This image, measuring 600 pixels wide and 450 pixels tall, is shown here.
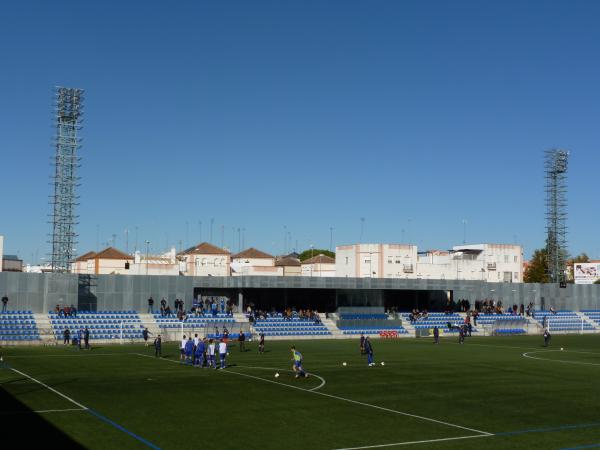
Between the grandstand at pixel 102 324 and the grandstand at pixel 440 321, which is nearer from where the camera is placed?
the grandstand at pixel 102 324

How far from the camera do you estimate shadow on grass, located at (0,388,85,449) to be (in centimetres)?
2288

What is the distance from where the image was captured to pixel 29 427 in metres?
25.0

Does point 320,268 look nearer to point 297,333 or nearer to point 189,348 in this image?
point 297,333

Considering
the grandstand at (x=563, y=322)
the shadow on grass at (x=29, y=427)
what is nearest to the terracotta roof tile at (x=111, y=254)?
the grandstand at (x=563, y=322)

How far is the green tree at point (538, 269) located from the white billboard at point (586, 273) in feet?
144

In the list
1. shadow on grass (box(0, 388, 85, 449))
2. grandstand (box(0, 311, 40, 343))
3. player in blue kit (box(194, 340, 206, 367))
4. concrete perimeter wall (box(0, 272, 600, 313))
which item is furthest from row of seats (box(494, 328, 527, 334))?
shadow on grass (box(0, 388, 85, 449))

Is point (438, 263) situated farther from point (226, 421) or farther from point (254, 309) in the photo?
point (226, 421)

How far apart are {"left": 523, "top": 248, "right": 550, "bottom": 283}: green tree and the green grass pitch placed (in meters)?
126

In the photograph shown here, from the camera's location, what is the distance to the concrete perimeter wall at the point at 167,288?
7650 centimetres

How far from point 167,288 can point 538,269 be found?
118m

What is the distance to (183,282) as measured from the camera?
8594cm

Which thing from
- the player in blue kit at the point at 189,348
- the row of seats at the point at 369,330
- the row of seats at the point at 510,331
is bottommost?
the row of seats at the point at 510,331

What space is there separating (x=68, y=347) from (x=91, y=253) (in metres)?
131

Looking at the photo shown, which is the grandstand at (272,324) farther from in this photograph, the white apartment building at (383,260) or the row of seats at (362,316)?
the white apartment building at (383,260)
